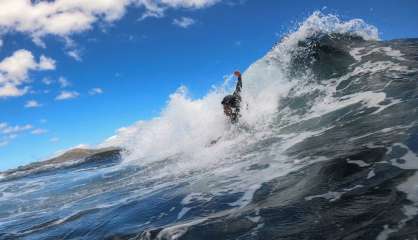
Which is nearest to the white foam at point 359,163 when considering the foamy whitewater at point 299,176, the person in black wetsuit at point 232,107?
the foamy whitewater at point 299,176

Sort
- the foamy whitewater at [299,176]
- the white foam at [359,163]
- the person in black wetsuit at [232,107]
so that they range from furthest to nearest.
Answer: the person in black wetsuit at [232,107] < the white foam at [359,163] < the foamy whitewater at [299,176]

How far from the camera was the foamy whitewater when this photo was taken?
14.6ft

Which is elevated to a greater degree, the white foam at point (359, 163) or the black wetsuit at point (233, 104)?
the black wetsuit at point (233, 104)

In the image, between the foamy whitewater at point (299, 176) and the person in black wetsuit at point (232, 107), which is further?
the person in black wetsuit at point (232, 107)

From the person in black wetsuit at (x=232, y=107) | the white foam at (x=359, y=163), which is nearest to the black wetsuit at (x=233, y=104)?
the person in black wetsuit at (x=232, y=107)

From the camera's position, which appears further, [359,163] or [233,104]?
[233,104]

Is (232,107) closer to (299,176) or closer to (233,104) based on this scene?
(233,104)

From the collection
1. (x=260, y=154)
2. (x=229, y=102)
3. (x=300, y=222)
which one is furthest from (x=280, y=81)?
(x=300, y=222)

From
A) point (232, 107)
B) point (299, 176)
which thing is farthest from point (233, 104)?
point (299, 176)

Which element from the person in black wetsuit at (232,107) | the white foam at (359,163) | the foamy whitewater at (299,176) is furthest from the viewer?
the person in black wetsuit at (232,107)

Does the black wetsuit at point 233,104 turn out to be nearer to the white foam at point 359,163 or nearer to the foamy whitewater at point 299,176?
the foamy whitewater at point 299,176

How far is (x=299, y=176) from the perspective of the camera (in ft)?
22.1

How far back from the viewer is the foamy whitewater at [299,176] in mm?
4461

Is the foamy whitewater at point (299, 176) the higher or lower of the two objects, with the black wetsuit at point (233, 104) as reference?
lower
